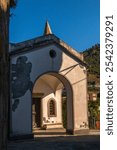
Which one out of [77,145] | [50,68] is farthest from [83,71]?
[77,145]

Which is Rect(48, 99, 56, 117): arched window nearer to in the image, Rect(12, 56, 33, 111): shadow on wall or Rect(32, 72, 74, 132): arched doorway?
Rect(32, 72, 74, 132): arched doorway

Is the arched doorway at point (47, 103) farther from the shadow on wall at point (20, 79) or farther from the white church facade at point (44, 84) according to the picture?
the shadow on wall at point (20, 79)

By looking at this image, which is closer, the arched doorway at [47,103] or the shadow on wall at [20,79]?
the shadow on wall at [20,79]

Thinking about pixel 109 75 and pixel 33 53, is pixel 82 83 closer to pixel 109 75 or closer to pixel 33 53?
pixel 33 53

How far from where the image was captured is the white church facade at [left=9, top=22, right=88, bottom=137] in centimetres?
1659


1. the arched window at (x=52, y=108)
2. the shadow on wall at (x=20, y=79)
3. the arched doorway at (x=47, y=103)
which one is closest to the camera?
the shadow on wall at (x=20, y=79)

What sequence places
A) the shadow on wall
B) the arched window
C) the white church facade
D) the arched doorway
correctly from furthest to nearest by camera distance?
1. the arched window
2. the arched doorway
3. the white church facade
4. the shadow on wall

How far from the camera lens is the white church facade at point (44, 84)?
54.4 ft

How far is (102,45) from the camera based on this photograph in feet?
16.8

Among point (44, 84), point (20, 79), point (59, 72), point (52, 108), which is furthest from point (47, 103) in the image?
point (20, 79)

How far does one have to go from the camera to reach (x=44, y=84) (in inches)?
909

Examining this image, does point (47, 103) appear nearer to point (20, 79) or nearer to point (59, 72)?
point (59, 72)

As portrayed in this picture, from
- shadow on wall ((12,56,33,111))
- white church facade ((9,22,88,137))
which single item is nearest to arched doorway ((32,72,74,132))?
white church facade ((9,22,88,137))

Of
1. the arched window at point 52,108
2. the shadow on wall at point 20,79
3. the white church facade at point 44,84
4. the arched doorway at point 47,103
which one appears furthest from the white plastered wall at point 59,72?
the arched window at point 52,108
